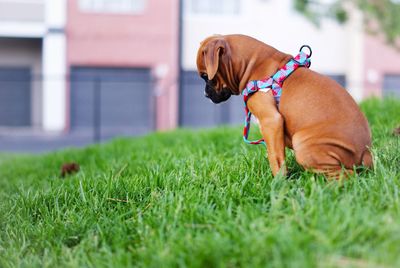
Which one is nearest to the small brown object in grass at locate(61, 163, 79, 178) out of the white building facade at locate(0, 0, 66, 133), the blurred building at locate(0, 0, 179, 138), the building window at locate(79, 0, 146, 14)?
the blurred building at locate(0, 0, 179, 138)

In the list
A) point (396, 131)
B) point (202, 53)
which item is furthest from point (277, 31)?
point (202, 53)

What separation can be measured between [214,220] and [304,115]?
0.74 meters

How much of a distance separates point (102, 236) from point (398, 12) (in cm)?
1200

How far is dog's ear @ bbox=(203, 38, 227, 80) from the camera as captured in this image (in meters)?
2.91

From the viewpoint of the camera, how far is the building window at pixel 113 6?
19.3m

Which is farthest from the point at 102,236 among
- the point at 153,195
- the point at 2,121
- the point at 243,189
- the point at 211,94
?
the point at 2,121

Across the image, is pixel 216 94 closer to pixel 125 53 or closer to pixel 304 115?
pixel 304 115

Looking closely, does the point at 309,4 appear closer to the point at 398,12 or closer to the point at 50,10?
the point at 398,12

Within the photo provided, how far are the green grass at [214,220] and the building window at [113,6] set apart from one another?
1679cm

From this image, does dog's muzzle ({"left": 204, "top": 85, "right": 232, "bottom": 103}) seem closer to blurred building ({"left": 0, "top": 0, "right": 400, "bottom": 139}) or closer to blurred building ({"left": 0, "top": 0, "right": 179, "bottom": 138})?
blurred building ({"left": 0, "top": 0, "right": 400, "bottom": 139})

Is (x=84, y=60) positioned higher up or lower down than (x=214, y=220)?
higher up

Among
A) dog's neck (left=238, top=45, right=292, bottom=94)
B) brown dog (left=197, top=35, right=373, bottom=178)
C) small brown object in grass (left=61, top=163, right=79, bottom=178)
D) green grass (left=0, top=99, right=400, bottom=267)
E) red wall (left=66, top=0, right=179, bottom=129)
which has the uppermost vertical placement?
red wall (left=66, top=0, right=179, bottom=129)

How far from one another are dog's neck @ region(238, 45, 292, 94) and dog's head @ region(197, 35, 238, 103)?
0.09 m

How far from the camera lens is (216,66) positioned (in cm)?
291
